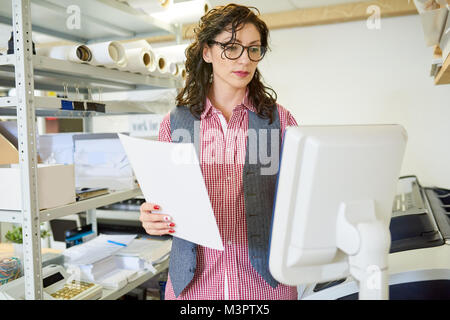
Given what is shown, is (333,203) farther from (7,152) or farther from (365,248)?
(7,152)

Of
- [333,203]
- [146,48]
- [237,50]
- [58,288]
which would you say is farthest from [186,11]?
[333,203]

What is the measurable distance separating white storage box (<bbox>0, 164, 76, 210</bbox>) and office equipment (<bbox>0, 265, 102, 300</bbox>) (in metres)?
0.29

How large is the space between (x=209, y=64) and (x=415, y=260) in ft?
2.79

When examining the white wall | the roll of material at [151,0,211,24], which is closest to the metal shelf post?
the roll of material at [151,0,211,24]

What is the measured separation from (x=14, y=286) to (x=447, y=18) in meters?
1.65

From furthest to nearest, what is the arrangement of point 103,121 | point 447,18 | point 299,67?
1. point 103,121
2. point 299,67
3. point 447,18

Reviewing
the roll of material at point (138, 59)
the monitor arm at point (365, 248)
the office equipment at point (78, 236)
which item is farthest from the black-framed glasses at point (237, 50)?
the office equipment at point (78, 236)

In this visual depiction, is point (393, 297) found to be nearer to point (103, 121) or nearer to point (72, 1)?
point (72, 1)

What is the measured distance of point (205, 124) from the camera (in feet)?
3.14

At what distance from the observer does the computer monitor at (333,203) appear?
1.62 ft

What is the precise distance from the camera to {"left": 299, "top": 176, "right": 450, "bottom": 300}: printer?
905 mm

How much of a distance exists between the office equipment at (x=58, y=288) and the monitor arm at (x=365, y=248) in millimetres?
1086

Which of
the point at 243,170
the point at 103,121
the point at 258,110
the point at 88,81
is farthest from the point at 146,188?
the point at 103,121

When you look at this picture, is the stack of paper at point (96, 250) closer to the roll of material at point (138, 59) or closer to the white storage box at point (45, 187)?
the white storage box at point (45, 187)
